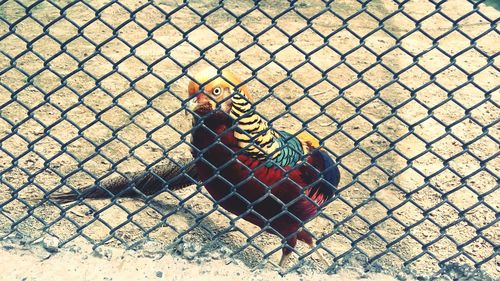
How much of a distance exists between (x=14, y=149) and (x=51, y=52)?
1136mm

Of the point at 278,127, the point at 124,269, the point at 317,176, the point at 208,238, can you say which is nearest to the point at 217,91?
the point at 317,176

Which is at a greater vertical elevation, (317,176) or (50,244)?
(317,176)

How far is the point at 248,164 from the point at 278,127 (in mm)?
1450

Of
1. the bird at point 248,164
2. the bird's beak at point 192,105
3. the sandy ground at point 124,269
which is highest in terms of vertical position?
the bird's beak at point 192,105

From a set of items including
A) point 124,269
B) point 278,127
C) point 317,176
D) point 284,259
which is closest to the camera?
point 124,269

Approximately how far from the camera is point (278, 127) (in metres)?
4.22

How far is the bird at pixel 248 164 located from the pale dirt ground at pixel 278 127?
14 centimetres

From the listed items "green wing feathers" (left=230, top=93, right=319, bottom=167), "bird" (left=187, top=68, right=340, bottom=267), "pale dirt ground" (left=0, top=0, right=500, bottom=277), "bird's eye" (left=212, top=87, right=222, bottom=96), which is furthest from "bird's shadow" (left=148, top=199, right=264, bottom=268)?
"bird's eye" (left=212, top=87, right=222, bottom=96)

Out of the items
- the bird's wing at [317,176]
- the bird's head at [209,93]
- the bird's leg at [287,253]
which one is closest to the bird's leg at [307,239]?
the bird's leg at [287,253]

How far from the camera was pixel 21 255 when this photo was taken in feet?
9.15

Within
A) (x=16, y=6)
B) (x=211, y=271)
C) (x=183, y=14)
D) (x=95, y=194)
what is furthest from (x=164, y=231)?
(x=16, y=6)

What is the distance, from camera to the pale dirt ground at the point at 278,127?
2846 mm

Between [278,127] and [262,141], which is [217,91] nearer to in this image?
[262,141]

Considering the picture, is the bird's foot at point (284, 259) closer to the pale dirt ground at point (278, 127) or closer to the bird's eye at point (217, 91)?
the pale dirt ground at point (278, 127)
